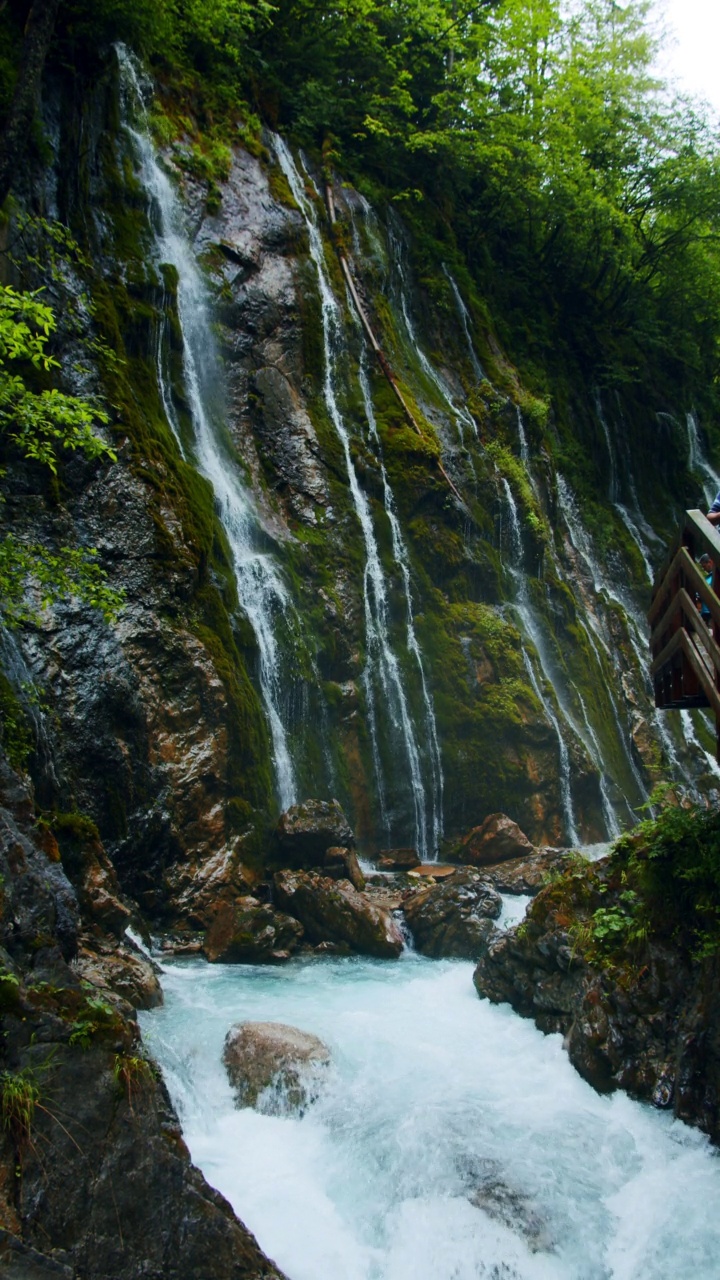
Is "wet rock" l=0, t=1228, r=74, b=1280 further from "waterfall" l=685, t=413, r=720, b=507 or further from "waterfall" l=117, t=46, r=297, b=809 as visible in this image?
"waterfall" l=685, t=413, r=720, b=507

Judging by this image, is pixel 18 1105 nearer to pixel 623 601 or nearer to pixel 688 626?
pixel 688 626

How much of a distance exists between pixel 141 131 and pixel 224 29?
407cm

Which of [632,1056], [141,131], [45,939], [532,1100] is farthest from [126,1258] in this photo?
[141,131]

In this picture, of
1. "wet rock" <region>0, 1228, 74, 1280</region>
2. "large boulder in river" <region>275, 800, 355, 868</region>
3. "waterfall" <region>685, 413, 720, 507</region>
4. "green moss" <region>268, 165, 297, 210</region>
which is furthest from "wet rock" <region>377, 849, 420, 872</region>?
"waterfall" <region>685, 413, 720, 507</region>

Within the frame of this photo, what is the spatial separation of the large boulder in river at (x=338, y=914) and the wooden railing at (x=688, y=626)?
440 cm

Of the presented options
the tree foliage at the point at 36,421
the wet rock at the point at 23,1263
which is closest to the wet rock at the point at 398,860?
the tree foliage at the point at 36,421

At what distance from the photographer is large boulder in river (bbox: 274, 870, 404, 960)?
30.7ft

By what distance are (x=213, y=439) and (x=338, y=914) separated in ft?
27.6

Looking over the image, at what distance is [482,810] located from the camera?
14305 millimetres

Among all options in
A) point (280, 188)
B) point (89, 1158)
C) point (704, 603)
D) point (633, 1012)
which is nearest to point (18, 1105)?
point (89, 1158)

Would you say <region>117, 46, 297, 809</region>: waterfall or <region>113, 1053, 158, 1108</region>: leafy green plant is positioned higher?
<region>117, 46, 297, 809</region>: waterfall

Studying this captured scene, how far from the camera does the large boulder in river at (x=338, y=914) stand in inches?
369

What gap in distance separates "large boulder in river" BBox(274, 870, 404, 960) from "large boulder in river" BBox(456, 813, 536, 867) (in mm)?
3690

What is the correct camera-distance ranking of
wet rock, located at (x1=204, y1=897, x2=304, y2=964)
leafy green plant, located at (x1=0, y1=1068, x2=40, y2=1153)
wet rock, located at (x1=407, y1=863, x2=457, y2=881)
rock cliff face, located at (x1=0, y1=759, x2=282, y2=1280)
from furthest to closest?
wet rock, located at (x1=407, y1=863, x2=457, y2=881), wet rock, located at (x1=204, y1=897, x2=304, y2=964), leafy green plant, located at (x1=0, y1=1068, x2=40, y2=1153), rock cliff face, located at (x1=0, y1=759, x2=282, y2=1280)
